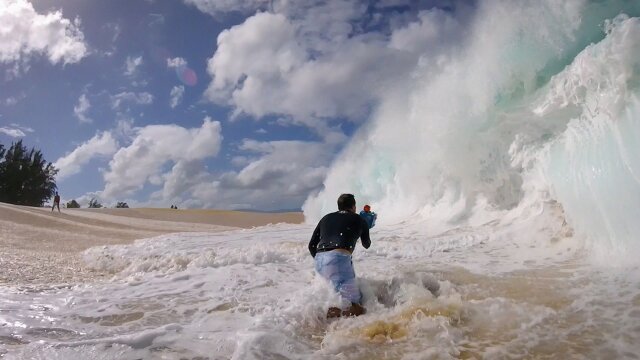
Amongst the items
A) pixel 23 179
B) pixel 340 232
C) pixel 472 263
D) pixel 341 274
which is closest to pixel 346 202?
pixel 340 232

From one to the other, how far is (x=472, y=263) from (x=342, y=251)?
2.81 metres

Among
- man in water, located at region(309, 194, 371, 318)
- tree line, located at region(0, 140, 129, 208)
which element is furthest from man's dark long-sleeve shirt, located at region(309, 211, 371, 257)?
tree line, located at region(0, 140, 129, 208)

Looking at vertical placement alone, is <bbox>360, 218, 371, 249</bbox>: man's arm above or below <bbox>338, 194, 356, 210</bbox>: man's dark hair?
below

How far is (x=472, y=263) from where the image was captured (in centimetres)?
646

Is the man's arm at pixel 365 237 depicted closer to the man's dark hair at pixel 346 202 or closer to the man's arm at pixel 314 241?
the man's dark hair at pixel 346 202

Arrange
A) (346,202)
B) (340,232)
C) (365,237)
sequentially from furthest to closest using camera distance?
1. (346,202)
2. (365,237)
3. (340,232)

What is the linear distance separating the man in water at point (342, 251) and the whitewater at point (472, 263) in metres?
0.15

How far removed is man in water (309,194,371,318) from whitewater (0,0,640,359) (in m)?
A: 0.15

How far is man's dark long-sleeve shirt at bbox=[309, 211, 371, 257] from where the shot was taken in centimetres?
453

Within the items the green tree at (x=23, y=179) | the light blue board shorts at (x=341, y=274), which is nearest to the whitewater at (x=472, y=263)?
the light blue board shorts at (x=341, y=274)

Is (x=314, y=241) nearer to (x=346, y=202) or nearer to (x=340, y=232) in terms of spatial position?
(x=340, y=232)

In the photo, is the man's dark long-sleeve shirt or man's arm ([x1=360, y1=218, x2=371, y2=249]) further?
man's arm ([x1=360, y1=218, x2=371, y2=249])

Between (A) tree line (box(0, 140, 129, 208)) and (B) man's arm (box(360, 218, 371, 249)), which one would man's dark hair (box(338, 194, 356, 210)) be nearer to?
(B) man's arm (box(360, 218, 371, 249))

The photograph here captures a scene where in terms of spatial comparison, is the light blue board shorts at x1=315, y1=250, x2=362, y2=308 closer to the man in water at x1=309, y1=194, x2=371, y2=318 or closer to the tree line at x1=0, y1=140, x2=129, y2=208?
the man in water at x1=309, y1=194, x2=371, y2=318
